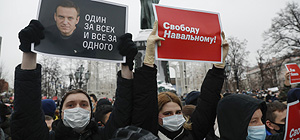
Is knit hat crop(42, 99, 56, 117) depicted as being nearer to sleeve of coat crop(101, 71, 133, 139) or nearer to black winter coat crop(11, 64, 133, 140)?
black winter coat crop(11, 64, 133, 140)

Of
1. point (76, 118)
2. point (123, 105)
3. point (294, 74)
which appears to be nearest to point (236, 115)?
point (123, 105)

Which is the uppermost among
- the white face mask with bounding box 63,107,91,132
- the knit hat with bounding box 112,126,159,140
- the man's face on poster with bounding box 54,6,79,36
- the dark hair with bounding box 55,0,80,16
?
the dark hair with bounding box 55,0,80,16

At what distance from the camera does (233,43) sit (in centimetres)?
2980

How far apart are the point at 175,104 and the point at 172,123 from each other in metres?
0.23

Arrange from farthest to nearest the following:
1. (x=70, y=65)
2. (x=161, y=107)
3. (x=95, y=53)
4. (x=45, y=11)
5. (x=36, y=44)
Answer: (x=70, y=65) < (x=161, y=107) < (x=95, y=53) < (x=45, y=11) < (x=36, y=44)

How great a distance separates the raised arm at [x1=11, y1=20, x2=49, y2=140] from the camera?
74.5 inches

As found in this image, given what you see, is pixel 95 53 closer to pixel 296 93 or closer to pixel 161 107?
pixel 161 107

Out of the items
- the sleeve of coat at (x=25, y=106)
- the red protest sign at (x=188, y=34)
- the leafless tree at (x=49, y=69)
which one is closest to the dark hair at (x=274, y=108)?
the red protest sign at (x=188, y=34)

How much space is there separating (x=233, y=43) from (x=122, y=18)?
97.4 feet

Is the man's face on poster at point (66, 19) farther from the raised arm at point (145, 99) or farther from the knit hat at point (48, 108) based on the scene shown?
the knit hat at point (48, 108)

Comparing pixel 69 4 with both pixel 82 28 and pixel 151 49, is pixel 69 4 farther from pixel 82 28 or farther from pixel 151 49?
pixel 151 49

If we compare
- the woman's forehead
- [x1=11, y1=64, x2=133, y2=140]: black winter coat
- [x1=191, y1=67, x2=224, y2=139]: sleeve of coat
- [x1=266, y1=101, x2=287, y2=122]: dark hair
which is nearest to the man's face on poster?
[x1=11, y1=64, x2=133, y2=140]: black winter coat

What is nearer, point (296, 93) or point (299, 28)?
point (296, 93)

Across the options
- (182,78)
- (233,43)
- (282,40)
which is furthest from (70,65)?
(282,40)
